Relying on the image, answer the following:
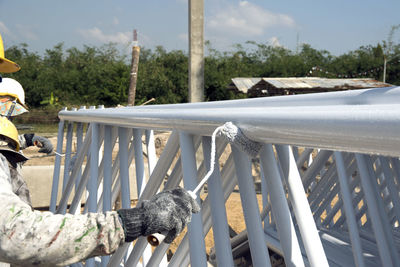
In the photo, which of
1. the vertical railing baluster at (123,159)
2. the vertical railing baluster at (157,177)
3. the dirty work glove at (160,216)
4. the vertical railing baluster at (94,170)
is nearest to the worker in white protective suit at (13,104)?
the vertical railing baluster at (94,170)

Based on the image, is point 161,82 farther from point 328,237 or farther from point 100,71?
point 328,237

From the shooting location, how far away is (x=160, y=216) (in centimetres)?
129

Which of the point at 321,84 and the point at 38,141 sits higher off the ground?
the point at 321,84

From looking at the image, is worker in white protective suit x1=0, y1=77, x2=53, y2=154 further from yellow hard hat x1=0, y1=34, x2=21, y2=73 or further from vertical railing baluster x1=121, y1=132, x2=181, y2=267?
vertical railing baluster x1=121, y1=132, x2=181, y2=267

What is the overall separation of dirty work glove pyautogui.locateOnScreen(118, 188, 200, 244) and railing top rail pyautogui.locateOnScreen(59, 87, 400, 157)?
0.25m

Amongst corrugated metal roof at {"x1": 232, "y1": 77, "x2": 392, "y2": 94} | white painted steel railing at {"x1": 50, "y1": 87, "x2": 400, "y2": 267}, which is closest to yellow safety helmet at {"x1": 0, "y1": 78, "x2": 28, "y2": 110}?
white painted steel railing at {"x1": 50, "y1": 87, "x2": 400, "y2": 267}

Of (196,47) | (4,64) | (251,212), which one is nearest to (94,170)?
(4,64)

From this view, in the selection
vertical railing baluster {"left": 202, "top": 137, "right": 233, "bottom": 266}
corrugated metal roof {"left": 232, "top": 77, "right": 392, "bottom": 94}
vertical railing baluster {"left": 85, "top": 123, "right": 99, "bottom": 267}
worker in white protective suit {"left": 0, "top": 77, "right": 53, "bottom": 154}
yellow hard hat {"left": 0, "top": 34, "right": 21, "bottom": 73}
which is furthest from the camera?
corrugated metal roof {"left": 232, "top": 77, "right": 392, "bottom": 94}

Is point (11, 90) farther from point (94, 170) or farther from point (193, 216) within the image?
point (193, 216)

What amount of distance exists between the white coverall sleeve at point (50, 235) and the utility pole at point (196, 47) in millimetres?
5543

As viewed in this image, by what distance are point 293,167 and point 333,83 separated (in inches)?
550

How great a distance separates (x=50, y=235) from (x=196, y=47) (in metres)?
5.68

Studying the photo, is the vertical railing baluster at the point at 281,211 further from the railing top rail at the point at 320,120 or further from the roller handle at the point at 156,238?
the roller handle at the point at 156,238

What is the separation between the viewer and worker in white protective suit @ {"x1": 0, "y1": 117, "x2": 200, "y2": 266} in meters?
1.21
